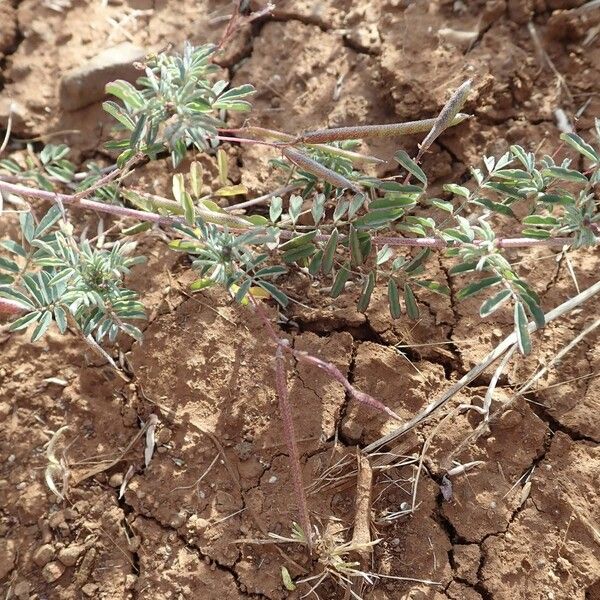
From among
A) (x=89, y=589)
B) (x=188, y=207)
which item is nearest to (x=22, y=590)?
(x=89, y=589)

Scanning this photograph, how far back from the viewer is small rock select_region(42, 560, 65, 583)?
2443 mm

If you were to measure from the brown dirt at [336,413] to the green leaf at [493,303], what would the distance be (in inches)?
23.1

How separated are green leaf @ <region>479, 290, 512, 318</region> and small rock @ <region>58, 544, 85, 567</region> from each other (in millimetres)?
1625

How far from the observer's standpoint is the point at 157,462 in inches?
102

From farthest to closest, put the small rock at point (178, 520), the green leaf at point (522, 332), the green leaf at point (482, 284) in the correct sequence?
the small rock at point (178, 520) → the green leaf at point (482, 284) → the green leaf at point (522, 332)

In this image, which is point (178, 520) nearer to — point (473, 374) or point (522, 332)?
point (473, 374)

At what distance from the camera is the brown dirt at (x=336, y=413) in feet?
7.98

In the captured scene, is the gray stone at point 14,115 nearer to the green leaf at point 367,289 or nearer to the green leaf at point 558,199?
the green leaf at point 367,289

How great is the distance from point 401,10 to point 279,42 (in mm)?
566

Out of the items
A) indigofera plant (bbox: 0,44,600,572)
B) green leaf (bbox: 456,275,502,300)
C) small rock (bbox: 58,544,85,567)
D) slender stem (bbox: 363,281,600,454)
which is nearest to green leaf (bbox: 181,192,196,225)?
indigofera plant (bbox: 0,44,600,572)

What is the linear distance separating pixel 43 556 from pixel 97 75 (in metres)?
1.99

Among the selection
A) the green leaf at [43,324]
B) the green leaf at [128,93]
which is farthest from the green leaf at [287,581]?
the green leaf at [128,93]

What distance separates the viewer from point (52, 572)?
2.45 meters

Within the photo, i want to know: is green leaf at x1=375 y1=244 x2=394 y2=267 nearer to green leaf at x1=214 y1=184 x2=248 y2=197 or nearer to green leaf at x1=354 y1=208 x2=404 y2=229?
green leaf at x1=354 y1=208 x2=404 y2=229
